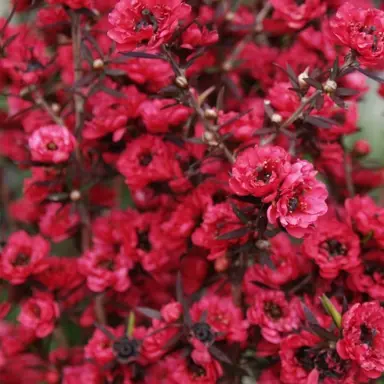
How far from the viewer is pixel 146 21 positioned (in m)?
0.74

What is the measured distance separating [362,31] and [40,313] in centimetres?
62

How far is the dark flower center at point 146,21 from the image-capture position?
735mm

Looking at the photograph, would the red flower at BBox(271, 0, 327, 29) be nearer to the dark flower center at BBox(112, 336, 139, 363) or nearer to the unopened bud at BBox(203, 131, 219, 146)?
the unopened bud at BBox(203, 131, 219, 146)

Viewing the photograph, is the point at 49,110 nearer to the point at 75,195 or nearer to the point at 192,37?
the point at 75,195

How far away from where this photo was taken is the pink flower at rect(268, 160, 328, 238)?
2.28 ft

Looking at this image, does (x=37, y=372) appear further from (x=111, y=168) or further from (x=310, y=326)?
(x=310, y=326)

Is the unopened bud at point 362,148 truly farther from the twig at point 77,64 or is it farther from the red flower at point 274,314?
the twig at point 77,64

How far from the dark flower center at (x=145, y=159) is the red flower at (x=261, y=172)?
240mm

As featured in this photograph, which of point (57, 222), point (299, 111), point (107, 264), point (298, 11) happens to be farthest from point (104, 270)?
point (298, 11)

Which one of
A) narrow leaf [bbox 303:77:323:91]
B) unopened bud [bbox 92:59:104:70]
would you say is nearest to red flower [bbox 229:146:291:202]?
narrow leaf [bbox 303:77:323:91]

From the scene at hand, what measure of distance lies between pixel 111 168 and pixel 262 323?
359 millimetres

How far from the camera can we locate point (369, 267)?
87 cm

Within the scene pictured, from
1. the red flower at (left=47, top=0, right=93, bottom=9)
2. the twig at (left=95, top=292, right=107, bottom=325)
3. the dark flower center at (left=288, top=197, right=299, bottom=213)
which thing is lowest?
the twig at (left=95, top=292, right=107, bottom=325)

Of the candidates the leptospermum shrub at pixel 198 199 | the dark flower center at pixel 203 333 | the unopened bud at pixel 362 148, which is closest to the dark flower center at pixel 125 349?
the leptospermum shrub at pixel 198 199
